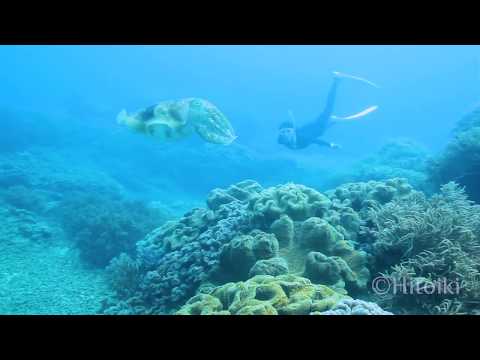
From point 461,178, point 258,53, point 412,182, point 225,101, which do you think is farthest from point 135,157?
point 258,53

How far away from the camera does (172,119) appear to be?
221 inches

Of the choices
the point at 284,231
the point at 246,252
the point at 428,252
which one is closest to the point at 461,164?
the point at 428,252

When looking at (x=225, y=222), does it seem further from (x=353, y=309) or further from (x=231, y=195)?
(x=353, y=309)

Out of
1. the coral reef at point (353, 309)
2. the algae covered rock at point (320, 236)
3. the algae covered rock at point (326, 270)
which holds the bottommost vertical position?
the coral reef at point (353, 309)

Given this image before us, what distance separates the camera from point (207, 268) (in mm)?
5625

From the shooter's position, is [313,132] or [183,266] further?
[313,132]

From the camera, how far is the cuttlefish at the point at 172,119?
18.2 ft

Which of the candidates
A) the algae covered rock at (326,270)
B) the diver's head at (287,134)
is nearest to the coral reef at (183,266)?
the algae covered rock at (326,270)

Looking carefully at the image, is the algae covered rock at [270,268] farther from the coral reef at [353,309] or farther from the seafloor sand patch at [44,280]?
the seafloor sand patch at [44,280]

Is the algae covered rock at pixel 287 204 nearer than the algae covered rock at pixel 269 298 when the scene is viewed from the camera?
No

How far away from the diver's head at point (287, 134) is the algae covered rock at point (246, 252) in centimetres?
471

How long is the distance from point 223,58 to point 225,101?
34.2m

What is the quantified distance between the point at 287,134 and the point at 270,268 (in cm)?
540
